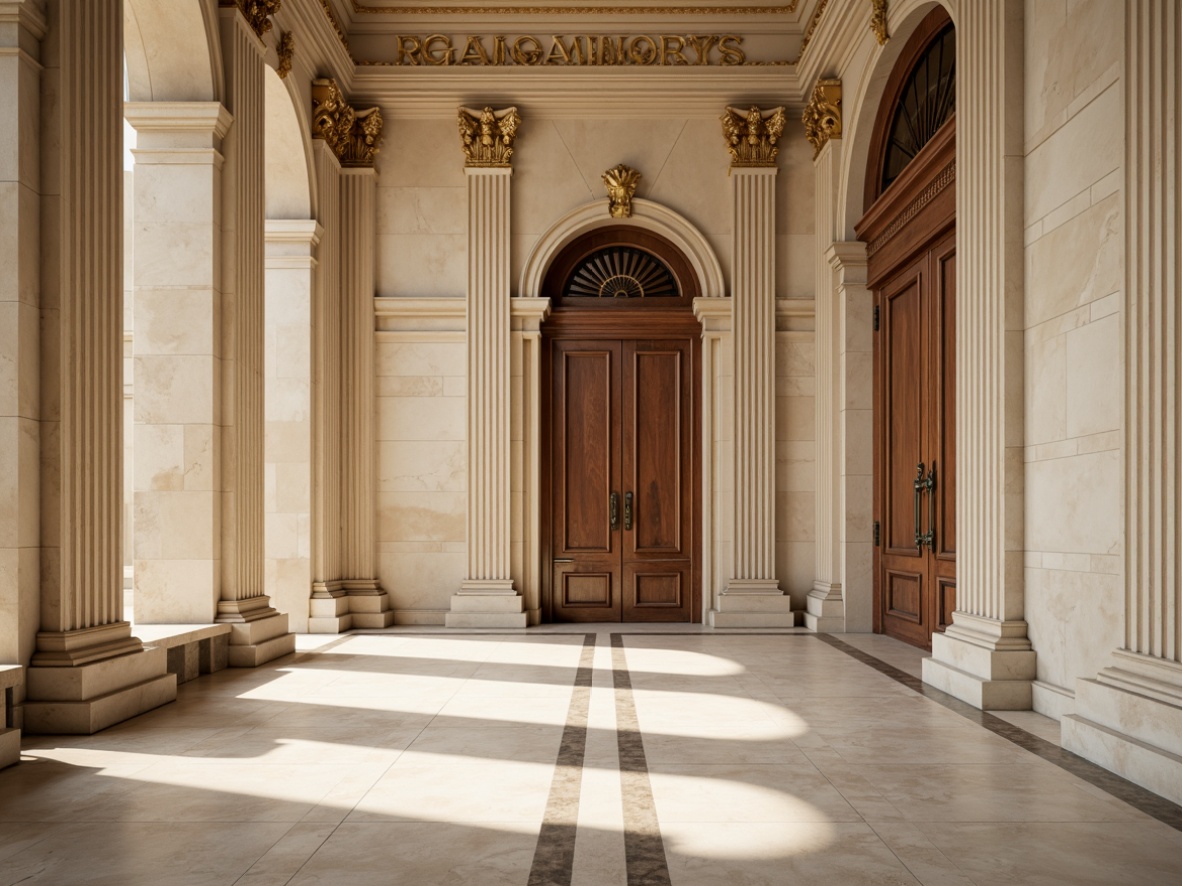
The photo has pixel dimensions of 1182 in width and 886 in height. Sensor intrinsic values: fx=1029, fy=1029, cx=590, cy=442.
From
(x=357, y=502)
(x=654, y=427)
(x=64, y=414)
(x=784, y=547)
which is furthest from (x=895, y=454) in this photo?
(x=64, y=414)

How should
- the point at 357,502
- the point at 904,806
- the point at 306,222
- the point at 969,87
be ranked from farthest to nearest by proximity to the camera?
the point at 357,502
the point at 306,222
the point at 969,87
the point at 904,806

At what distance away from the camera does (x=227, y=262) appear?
774 centimetres

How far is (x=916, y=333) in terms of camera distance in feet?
29.0

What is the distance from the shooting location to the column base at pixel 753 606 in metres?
10.9

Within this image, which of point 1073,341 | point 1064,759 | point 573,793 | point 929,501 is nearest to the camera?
point 573,793

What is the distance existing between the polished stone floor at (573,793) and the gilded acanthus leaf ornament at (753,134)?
632cm

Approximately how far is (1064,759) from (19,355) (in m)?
5.42

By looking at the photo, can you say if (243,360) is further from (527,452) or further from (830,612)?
(830,612)

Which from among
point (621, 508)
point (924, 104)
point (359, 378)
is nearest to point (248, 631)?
point (359, 378)

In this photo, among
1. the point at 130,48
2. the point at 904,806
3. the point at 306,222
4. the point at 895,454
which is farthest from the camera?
the point at 306,222

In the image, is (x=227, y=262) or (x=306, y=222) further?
(x=306, y=222)

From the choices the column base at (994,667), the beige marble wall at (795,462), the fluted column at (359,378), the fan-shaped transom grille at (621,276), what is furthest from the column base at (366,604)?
the column base at (994,667)

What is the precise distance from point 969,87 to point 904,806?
4718 mm

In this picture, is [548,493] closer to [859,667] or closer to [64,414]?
[859,667]
